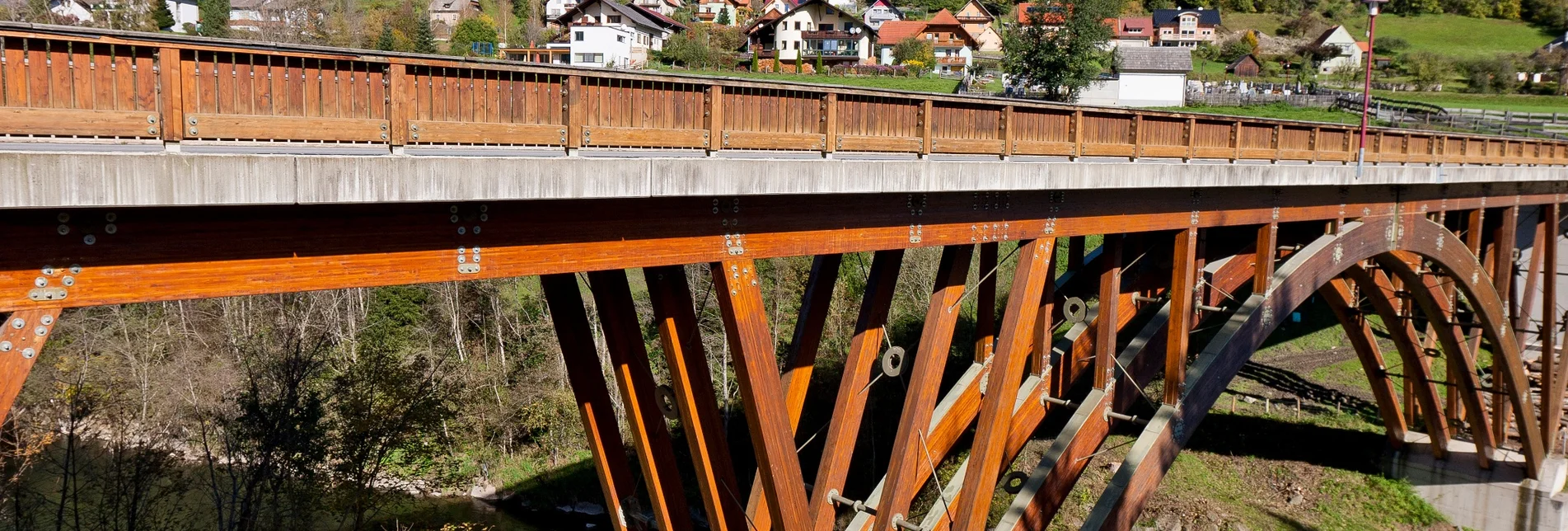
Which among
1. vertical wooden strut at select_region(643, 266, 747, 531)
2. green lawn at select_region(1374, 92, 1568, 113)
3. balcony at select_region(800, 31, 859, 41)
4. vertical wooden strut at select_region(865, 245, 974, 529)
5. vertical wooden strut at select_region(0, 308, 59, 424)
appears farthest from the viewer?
balcony at select_region(800, 31, 859, 41)

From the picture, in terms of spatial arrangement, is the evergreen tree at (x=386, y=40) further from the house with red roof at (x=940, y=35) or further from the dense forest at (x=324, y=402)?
the house with red roof at (x=940, y=35)

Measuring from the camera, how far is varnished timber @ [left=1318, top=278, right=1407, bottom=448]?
1858 centimetres

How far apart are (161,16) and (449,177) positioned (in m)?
55.7

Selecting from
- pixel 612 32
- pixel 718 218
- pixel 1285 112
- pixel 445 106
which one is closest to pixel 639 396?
pixel 718 218

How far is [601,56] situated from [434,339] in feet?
71.1

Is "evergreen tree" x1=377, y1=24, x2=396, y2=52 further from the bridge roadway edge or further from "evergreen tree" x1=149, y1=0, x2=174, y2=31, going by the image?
the bridge roadway edge

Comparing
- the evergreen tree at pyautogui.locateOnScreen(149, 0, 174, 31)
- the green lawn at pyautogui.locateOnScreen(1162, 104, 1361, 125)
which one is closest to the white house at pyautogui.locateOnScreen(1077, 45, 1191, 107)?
the green lawn at pyautogui.locateOnScreen(1162, 104, 1361, 125)

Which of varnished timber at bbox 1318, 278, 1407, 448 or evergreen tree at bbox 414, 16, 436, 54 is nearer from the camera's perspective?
varnished timber at bbox 1318, 278, 1407, 448

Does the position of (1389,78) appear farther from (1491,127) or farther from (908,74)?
(1491,127)

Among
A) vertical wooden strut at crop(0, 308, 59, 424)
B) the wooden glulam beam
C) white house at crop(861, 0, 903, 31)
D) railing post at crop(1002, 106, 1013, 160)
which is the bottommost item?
vertical wooden strut at crop(0, 308, 59, 424)

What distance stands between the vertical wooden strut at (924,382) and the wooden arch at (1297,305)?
3031mm

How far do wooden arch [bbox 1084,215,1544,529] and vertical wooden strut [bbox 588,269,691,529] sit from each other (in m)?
4.82

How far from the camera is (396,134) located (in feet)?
20.4

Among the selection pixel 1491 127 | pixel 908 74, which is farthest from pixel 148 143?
pixel 908 74
